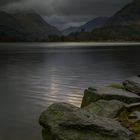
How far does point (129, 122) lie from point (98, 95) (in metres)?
5.08

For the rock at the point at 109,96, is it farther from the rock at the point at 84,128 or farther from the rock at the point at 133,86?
the rock at the point at 84,128

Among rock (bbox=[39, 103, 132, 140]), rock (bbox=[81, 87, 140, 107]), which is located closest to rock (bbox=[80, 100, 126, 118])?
rock (bbox=[81, 87, 140, 107])

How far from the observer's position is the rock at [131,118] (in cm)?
1346

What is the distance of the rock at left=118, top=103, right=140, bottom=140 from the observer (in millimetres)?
13459

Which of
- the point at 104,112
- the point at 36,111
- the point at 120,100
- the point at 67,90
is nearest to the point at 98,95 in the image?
the point at 120,100

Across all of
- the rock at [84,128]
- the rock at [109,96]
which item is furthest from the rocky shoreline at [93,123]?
the rock at [109,96]

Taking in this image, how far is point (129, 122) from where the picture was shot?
14422mm

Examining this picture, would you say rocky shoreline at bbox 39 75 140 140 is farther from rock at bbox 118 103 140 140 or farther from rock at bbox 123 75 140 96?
rock at bbox 123 75 140 96

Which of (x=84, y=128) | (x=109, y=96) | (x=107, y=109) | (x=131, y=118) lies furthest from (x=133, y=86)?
(x=84, y=128)

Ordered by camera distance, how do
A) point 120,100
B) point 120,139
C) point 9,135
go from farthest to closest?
point 120,100 → point 9,135 → point 120,139

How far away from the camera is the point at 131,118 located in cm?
1504

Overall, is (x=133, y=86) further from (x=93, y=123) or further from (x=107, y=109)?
(x=93, y=123)

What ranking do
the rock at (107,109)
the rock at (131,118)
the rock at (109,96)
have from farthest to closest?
the rock at (109,96), the rock at (107,109), the rock at (131,118)

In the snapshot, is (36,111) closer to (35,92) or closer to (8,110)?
(8,110)
